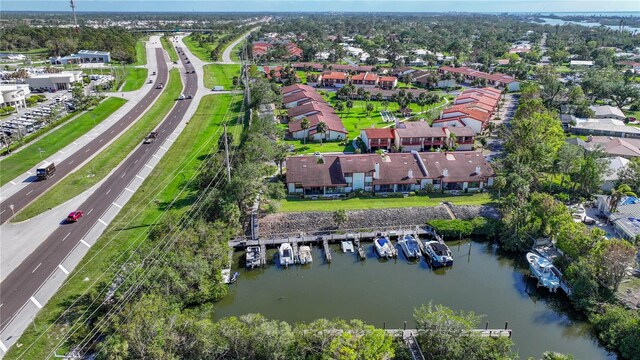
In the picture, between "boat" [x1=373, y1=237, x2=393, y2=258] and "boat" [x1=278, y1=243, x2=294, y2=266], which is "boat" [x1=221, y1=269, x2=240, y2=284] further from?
"boat" [x1=373, y1=237, x2=393, y2=258]

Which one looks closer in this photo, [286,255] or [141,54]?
[286,255]

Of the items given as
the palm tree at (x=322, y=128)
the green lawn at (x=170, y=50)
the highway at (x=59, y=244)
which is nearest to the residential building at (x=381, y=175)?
the palm tree at (x=322, y=128)

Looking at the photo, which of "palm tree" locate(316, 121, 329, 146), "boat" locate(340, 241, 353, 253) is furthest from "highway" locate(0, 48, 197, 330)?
"palm tree" locate(316, 121, 329, 146)

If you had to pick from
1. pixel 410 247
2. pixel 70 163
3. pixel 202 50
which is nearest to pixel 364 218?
pixel 410 247

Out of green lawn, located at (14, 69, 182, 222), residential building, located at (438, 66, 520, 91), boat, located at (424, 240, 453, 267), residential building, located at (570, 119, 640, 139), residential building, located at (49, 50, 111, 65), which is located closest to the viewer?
boat, located at (424, 240, 453, 267)

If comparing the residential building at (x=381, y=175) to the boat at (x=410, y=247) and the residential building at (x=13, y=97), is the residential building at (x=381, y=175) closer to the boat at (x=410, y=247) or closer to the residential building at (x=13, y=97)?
the boat at (x=410, y=247)

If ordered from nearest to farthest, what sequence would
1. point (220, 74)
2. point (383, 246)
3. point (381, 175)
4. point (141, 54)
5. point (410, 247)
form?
point (410, 247) → point (383, 246) → point (381, 175) → point (220, 74) → point (141, 54)

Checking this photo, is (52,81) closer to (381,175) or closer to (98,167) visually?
(98,167)
